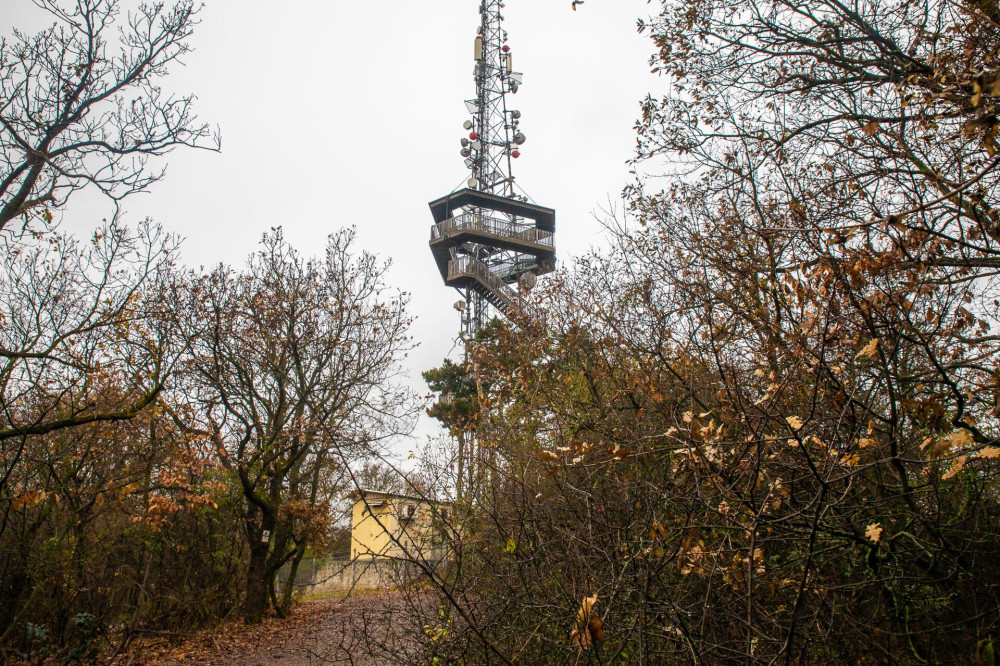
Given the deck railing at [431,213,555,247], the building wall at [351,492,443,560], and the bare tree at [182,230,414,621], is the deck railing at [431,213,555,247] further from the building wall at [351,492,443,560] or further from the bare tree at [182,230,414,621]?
the building wall at [351,492,443,560]

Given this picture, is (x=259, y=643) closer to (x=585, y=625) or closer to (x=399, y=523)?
(x=399, y=523)

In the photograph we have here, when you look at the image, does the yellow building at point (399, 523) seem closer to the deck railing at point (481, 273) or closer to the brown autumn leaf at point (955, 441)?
the brown autumn leaf at point (955, 441)

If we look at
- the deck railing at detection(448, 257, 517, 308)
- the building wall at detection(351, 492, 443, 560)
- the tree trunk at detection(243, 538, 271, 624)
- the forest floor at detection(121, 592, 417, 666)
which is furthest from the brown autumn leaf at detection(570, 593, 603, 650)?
the deck railing at detection(448, 257, 517, 308)

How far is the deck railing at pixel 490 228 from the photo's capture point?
2731 cm

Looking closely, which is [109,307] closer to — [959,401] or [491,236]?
[959,401]

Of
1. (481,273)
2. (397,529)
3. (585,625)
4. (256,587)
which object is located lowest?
(256,587)

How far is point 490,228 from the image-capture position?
27.5 m

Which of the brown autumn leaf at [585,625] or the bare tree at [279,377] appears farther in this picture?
the bare tree at [279,377]

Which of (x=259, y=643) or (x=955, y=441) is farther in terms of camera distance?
(x=259, y=643)

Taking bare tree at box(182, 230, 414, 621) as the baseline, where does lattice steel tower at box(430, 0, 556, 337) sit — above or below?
above

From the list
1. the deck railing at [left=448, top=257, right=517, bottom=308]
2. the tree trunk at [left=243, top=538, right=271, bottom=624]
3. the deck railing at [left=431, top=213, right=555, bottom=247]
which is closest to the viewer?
the tree trunk at [left=243, top=538, right=271, bottom=624]

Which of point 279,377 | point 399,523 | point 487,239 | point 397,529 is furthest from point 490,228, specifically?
point 399,523

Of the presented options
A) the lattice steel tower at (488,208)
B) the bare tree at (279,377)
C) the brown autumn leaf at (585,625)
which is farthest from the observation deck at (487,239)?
the brown autumn leaf at (585,625)

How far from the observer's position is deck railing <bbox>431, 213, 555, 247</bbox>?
2731 cm
